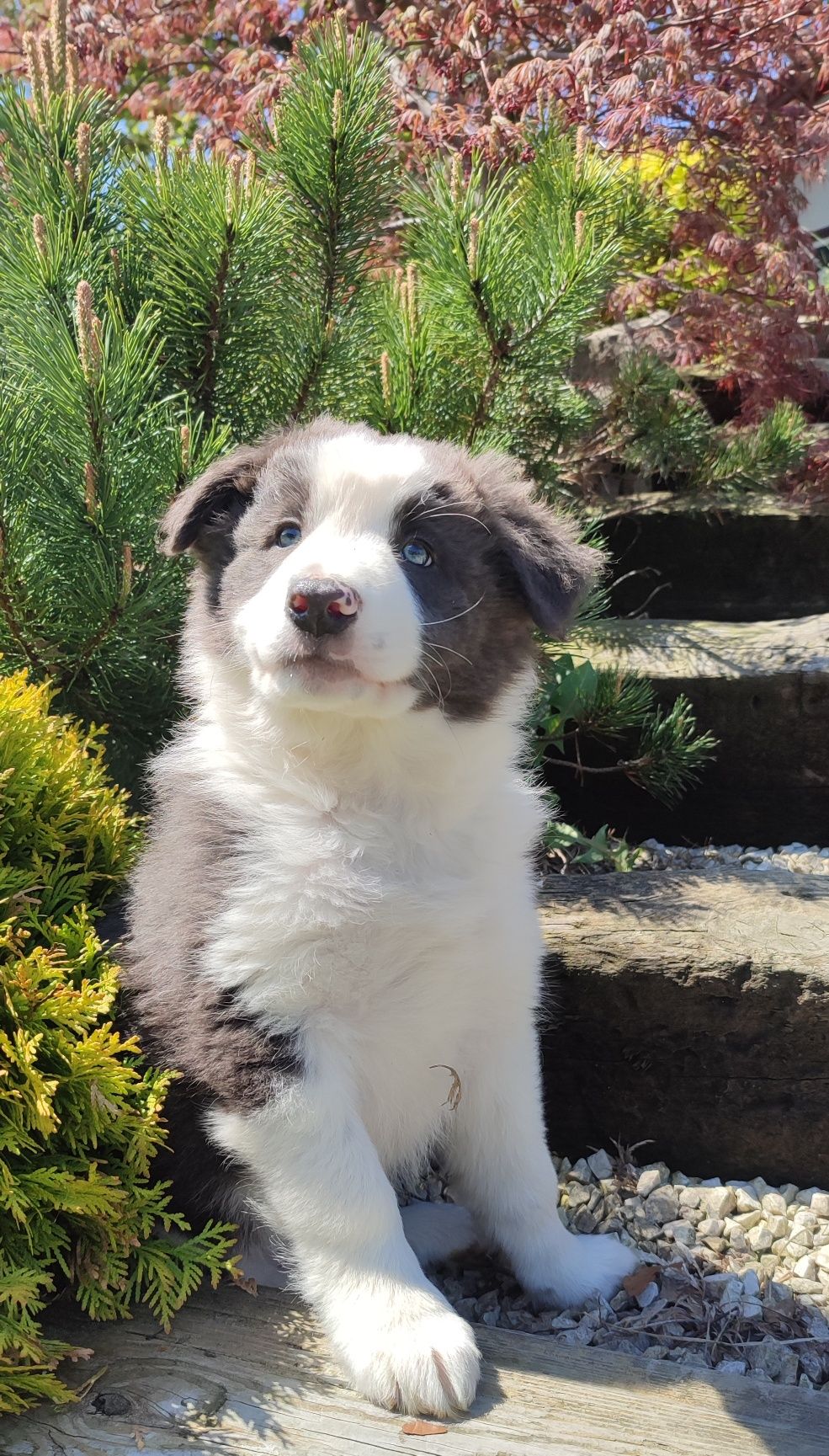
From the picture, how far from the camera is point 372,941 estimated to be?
199 centimetres

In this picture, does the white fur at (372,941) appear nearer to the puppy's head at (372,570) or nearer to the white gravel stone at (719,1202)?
the puppy's head at (372,570)

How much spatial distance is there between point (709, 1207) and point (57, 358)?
238 cm

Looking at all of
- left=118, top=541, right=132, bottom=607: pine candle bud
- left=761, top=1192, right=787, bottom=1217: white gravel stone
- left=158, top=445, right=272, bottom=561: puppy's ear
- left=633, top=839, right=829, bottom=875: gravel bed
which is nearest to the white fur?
left=158, top=445, right=272, bottom=561: puppy's ear

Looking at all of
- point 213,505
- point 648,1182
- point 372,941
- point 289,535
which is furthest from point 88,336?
point 648,1182

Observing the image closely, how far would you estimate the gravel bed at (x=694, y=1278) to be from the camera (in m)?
2.25

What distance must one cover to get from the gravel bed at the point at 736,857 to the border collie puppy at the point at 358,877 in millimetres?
1597

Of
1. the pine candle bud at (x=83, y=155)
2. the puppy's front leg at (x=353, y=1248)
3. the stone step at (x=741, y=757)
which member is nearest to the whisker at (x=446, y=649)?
the puppy's front leg at (x=353, y=1248)

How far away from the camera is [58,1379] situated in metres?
1.87

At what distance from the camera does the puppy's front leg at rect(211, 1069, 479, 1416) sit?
1.86m

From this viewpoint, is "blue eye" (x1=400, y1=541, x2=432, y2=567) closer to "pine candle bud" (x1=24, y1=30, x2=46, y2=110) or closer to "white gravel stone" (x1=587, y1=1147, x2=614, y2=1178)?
"white gravel stone" (x1=587, y1=1147, x2=614, y2=1178)

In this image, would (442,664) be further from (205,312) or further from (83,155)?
(83,155)

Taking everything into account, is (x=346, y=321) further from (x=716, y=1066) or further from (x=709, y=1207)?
(x=709, y=1207)

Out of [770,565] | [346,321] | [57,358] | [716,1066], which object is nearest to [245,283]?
[346,321]

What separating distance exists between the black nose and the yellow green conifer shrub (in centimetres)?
65
